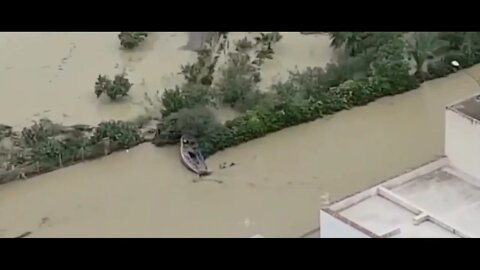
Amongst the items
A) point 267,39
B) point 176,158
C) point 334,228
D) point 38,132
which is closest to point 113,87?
point 38,132

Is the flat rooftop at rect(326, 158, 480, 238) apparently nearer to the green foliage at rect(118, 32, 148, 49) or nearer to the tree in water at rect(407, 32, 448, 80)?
the tree in water at rect(407, 32, 448, 80)

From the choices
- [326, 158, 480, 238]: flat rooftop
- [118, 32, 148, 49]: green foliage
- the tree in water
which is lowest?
[326, 158, 480, 238]: flat rooftop

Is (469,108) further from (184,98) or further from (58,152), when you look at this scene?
(58,152)

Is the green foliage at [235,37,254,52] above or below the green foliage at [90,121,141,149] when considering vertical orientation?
above

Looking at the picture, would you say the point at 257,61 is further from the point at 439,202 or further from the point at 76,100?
the point at 439,202

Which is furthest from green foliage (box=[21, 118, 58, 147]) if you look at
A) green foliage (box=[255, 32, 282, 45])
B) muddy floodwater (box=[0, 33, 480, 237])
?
green foliage (box=[255, 32, 282, 45])

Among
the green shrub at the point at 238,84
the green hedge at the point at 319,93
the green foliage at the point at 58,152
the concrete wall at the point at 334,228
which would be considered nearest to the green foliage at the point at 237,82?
the green shrub at the point at 238,84
